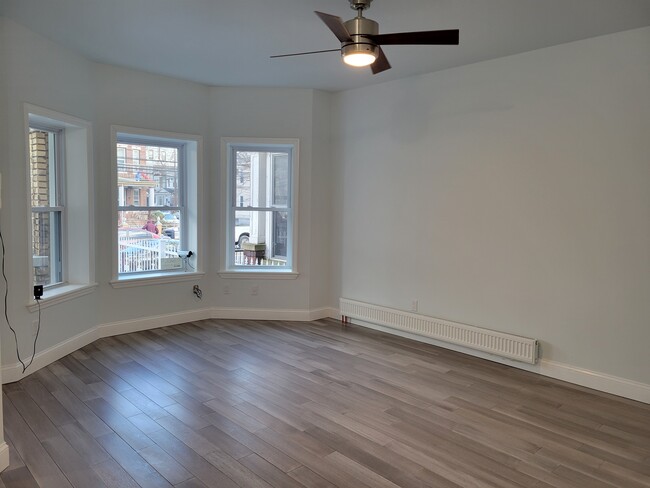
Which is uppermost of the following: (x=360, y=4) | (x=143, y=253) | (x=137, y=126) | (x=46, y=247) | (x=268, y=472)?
(x=360, y=4)

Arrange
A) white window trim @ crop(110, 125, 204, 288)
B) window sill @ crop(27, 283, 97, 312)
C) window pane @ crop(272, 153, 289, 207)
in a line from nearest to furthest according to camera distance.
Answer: window sill @ crop(27, 283, 97, 312) < white window trim @ crop(110, 125, 204, 288) < window pane @ crop(272, 153, 289, 207)

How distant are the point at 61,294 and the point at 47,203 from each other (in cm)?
89

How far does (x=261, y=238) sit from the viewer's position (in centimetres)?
615

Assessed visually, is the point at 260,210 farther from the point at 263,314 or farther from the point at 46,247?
the point at 46,247

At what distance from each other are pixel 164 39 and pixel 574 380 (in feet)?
14.5

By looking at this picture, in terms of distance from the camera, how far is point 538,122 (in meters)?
4.21

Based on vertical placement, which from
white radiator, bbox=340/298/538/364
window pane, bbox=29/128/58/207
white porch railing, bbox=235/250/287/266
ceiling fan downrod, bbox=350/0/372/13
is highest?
ceiling fan downrod, bbox=350/0/372/13

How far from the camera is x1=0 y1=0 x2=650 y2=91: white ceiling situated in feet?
10.9

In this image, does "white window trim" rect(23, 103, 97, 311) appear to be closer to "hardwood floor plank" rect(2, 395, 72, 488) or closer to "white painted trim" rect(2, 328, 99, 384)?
"white painted trim" rect(2, 328, 99, 384)

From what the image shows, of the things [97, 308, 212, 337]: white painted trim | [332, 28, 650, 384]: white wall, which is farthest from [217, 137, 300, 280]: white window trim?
[332, 28, 650, 384]: white wall

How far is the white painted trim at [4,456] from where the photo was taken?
264 cm

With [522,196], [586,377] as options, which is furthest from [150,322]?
[586,377]

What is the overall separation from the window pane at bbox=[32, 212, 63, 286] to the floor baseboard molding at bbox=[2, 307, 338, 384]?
621 millimetres

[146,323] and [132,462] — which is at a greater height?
[146,323]
